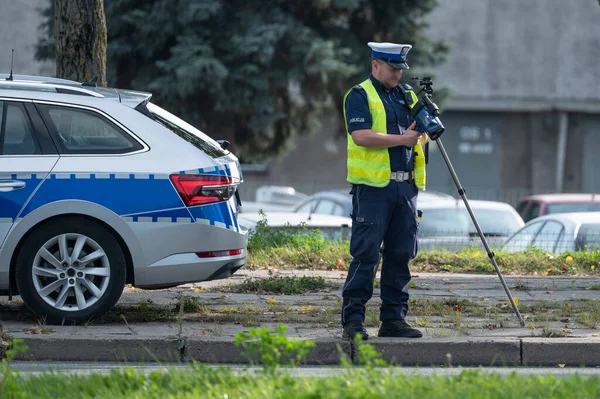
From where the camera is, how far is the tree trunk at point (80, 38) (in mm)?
10234

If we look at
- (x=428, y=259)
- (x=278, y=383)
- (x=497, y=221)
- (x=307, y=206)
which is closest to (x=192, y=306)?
(x=278, y=383)

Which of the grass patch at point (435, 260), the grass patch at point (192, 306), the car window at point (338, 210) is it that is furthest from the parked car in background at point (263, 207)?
the grass patch at point (192, 306)

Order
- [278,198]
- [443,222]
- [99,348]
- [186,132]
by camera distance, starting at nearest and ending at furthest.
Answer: [99,348] → [186,132] → [443,222] → [278,198]

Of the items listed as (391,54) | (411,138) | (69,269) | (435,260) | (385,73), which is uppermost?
(391,54)

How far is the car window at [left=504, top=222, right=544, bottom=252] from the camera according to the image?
13062mm

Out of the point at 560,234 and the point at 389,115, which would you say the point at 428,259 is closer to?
the point at 560,234

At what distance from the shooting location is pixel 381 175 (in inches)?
273

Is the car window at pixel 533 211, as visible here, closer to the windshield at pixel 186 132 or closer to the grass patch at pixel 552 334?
Answer: the grass patch at pixel 552 334

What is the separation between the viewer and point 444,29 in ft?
111

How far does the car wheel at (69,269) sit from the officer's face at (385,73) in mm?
2145

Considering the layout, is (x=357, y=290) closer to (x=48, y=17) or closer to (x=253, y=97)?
(x=253, y=97)

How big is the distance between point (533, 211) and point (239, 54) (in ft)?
25.1

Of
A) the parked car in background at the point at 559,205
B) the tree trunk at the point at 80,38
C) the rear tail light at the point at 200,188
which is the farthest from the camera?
the parked car in background at the point at 559,205

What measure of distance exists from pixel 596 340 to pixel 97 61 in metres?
5.71
